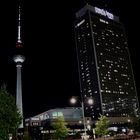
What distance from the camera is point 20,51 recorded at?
538 ft

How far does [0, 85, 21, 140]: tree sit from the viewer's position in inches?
1465

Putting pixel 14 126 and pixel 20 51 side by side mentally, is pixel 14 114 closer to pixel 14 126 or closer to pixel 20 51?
pixel 14 126

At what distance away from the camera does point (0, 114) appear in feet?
125

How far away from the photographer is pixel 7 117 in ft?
127

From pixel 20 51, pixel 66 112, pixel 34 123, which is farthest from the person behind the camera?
pixel 66 112

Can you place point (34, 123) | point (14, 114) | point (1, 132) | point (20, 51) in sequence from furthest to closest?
point (34, 123) < point (20, 51) < point (14, 114) < point (1, 132)

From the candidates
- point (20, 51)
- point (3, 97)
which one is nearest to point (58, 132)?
point (3, 97)

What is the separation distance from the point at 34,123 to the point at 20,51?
1927 inches

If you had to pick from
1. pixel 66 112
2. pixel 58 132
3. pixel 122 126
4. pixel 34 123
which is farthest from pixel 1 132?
pixel 122 126

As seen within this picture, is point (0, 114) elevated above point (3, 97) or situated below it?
below

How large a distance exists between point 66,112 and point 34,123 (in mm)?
25137

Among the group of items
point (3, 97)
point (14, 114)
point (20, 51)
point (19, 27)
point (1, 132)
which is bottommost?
point (1, 132)

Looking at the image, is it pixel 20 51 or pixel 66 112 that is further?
pixel 66 112

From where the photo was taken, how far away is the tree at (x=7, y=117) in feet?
122
